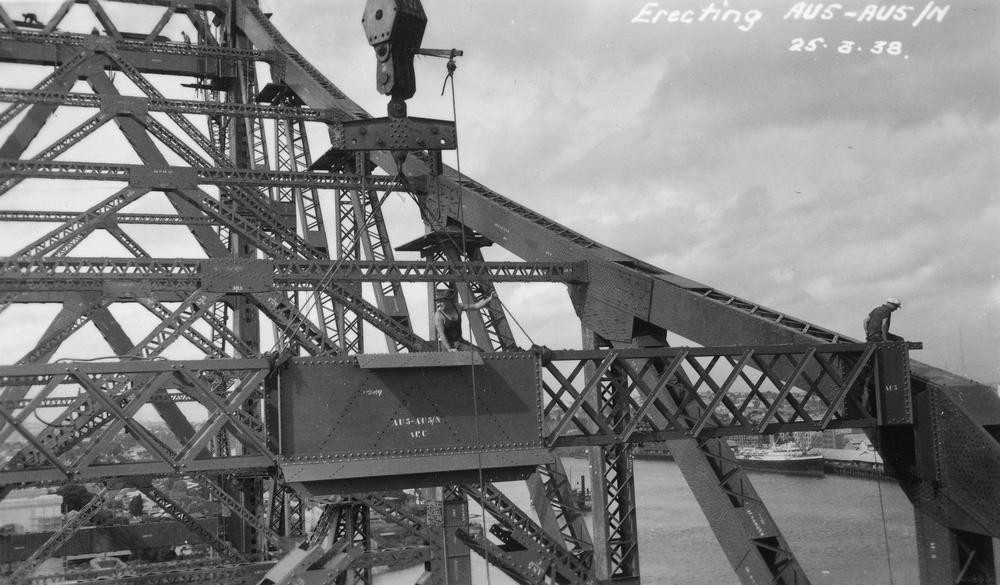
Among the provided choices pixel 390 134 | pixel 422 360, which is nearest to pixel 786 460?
pixel 390 134

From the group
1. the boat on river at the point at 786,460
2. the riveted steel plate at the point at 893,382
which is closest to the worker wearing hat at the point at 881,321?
the riveted steel plate at the point at 893,382

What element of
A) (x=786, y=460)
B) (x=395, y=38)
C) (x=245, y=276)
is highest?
(x=395, y=38)

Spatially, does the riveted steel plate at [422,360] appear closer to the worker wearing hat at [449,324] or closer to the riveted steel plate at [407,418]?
the riveted steel plate at [407,418]

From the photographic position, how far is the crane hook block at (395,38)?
13641 mm

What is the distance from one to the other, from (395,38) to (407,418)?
553cm

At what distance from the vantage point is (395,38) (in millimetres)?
13734

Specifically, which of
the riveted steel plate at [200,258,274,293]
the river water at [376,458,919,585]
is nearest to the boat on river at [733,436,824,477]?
the river water at [376,458,919,585]

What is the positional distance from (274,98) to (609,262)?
54.0 feet

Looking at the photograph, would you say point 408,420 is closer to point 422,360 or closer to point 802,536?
point 422,360

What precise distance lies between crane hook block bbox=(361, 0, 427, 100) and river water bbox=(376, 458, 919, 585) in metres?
26.9

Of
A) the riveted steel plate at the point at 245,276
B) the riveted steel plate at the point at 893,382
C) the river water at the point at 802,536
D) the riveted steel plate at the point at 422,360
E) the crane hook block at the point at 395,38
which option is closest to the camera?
the riveted steel plate at the point at 422,360

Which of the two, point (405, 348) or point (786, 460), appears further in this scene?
point (786, 460)

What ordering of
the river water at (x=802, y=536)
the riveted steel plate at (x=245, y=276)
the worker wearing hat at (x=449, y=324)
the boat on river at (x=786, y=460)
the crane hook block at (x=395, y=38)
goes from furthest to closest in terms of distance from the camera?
the boat on river at (x=786, y=460) → the river water at (x=802, y=536) → the riveted steel plate at (x=245, y=276) → the crane hook block at (x=395, y=38) → the worker wearing hat at (x=449, y=324)

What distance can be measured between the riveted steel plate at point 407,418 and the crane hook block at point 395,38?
461 cm
